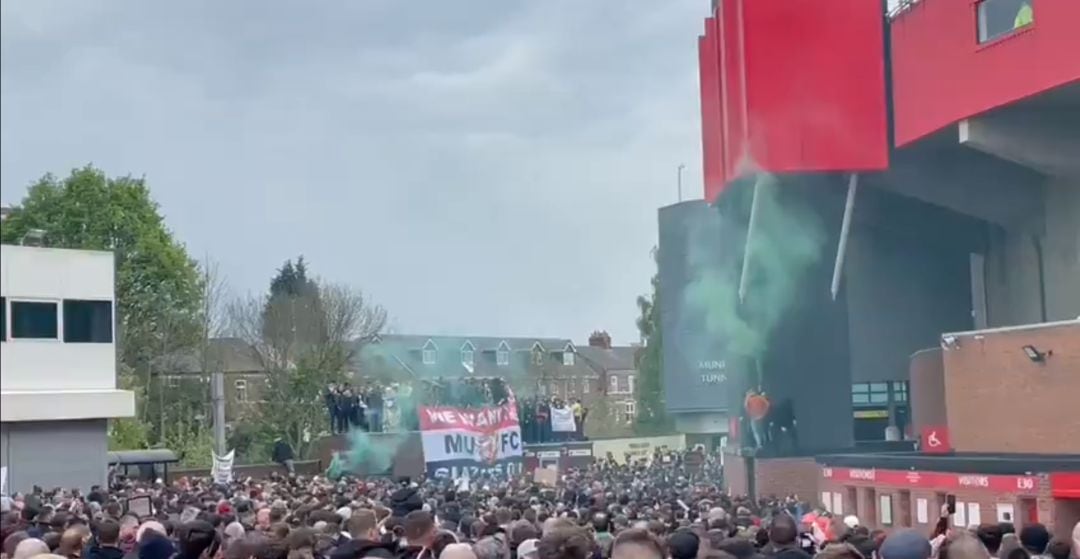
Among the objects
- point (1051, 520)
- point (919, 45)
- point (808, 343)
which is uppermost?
point (919, 45)

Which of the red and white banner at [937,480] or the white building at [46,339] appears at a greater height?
the white building at [46,339]

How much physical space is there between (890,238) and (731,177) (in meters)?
11.0

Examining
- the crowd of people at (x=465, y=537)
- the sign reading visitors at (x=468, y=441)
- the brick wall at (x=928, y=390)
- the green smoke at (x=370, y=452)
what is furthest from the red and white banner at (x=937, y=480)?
the green smoke at (x=370, y=452)

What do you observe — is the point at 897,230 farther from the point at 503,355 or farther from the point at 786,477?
the point at 503,355

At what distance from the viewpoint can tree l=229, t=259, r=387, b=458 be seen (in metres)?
52.8

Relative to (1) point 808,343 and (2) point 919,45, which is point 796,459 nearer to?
(1) point 808,343

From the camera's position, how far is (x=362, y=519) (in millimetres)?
8453

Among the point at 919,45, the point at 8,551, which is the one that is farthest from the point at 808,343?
the point at 8,551

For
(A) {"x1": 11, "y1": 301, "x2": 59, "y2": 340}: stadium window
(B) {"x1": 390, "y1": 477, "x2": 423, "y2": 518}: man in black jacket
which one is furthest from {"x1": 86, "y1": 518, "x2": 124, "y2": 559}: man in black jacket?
(A) {"x1": 11, "y1": 301, "x2": 59, "y2": 340}: stadium window

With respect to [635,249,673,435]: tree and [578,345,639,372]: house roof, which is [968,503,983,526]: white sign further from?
[578,345,639,372]: house roof

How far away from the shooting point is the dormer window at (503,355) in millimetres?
64575

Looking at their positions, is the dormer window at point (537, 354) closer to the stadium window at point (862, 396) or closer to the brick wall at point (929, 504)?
the stadium window at point (862, 396)

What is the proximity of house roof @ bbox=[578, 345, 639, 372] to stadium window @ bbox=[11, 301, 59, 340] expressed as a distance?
82.5 meters

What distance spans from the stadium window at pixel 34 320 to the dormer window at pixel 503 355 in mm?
57612
